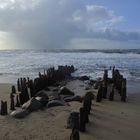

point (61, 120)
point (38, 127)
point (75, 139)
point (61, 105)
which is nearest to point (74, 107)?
point (61, 105)

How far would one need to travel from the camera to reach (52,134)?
1234 cm

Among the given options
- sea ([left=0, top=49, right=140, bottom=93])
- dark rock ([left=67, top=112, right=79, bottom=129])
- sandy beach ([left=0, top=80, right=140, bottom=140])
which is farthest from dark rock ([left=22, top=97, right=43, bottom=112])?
sea ([left=0, top=49, right=140, bottom=93])

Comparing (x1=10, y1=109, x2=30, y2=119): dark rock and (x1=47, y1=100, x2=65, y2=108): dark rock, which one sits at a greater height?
(x1=47, y1=100, x2=65, y2=108): dark rock

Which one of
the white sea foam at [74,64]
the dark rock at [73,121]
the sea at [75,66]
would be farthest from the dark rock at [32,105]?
the white sea foam at [74,64]

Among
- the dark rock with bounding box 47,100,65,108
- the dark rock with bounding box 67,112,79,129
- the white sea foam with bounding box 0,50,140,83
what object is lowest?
the white sea foam with bounding box 0,50,140,83

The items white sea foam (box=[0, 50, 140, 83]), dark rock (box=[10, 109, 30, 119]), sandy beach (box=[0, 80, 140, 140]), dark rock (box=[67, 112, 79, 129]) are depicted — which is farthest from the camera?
white sea foam (box=[0, 50, 140, 83])

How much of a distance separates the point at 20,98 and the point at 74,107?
11.5 feet

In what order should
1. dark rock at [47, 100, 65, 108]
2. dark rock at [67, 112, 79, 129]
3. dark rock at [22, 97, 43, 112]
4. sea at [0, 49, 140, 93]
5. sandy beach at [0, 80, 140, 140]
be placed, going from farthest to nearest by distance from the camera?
sea at [0, 49, 140, 93]
dark rock at [47, 100, 65, 108]
dark rock at [22, 97, 43, 112]
sandy beach at [0, 80, 140, 140]
dark rock at [67, 112, 79, 129]

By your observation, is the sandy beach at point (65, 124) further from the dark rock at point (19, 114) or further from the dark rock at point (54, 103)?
the dark rock at point (54, 103)

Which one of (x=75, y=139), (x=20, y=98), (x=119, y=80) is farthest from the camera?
(x=119, y=80)

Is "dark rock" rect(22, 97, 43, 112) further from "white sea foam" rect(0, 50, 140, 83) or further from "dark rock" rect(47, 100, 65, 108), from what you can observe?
"white sea foam" rect(0, 50, 140, 83)

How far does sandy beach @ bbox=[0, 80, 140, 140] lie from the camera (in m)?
12.2

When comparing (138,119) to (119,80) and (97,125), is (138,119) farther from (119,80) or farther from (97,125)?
(119,80)

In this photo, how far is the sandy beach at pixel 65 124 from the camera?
12.2 m
